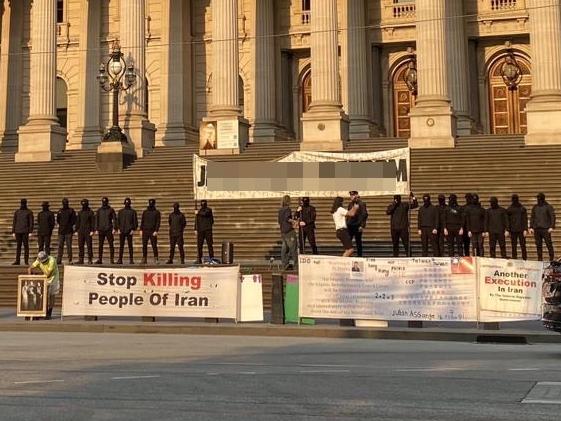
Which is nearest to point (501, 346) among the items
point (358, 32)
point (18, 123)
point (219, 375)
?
point (219, 375)

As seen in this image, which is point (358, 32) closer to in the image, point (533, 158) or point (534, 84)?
point (534, 84)

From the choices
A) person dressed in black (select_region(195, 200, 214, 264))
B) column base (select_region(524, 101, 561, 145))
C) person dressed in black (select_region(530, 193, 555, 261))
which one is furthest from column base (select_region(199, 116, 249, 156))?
person dressed in black (select_region(530, 193, 555, 261))

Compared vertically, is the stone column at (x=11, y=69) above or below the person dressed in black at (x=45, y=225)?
above

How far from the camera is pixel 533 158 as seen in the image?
87.6 feet

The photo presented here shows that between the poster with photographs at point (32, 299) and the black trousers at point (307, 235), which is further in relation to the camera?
the black trousers at point (307, 235)

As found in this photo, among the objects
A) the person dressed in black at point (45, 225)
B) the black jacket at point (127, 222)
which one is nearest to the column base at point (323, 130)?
the black jacket at point (127, 222)

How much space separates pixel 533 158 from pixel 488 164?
1.44 m

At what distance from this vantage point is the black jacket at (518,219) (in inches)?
746

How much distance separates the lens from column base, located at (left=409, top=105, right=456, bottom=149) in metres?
30.2

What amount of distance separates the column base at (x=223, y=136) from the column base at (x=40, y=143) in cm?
641

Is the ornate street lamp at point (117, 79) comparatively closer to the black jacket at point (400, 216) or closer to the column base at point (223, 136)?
the column base at point (223, 136)

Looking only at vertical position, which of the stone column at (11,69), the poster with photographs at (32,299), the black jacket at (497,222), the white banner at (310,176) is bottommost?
the poster with photographs at (32,299)

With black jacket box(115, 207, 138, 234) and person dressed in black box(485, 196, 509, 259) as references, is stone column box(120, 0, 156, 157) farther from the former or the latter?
person dressed in black box(485, 196, 509, 259)

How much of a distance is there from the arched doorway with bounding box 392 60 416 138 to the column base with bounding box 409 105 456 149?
26.8 feet
